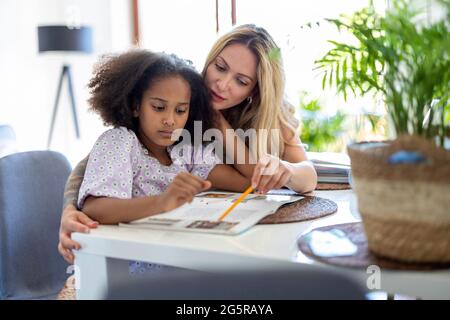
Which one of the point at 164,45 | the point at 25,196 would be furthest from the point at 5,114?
the point at 25,196

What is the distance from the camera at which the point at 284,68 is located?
1.80 meters

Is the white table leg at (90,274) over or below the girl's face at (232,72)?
below

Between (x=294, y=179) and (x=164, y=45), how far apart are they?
3.65 metres

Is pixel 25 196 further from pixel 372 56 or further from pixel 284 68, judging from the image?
pixel 372 56

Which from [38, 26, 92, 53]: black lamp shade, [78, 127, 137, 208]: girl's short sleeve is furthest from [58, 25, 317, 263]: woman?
[38, 26, 92, 53]: black lamp shade

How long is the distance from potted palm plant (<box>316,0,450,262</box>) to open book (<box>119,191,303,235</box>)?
0.96ft

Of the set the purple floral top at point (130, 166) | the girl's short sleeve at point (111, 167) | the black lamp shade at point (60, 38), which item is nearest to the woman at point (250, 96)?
the purple floral top at point (130, 166)

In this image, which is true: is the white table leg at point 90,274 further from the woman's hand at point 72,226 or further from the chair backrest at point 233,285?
the chair backrest at point 233,285

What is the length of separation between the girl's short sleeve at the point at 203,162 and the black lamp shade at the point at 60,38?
304 centimetres

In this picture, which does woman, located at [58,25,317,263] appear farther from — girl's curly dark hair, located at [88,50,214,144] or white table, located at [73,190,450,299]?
white table, located at [73,190,450,299]

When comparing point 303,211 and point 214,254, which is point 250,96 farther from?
point 214,254

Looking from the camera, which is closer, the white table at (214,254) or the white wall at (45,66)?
the white table at (214,254)

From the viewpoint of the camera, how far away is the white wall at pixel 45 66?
188 inches

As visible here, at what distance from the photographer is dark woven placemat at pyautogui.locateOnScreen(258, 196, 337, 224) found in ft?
3.69
